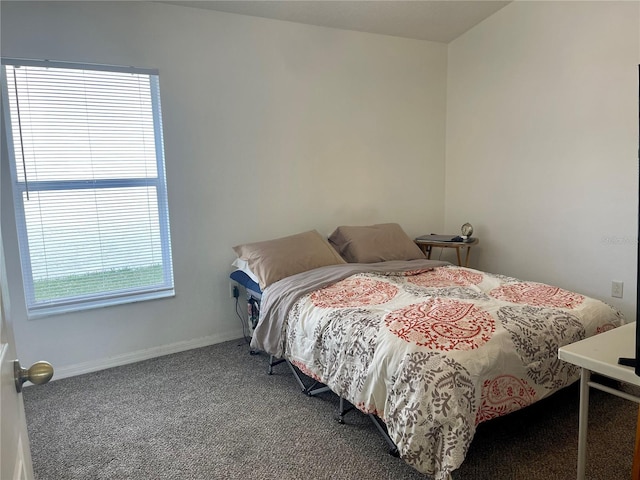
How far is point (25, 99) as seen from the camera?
2643 millimetres

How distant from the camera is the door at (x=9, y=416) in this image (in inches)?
27.5

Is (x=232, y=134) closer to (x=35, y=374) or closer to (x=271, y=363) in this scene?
(x=271, y=363)

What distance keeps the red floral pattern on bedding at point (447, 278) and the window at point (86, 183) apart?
182 centimetres

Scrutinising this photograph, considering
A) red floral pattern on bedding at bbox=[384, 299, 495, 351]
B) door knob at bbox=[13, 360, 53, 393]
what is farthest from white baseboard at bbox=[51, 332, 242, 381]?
door knob at bbox=[13, 360, 53, 393]

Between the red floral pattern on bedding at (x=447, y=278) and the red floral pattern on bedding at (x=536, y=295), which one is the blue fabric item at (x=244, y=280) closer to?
the red floral pattern on bedding at (x=447, y=278)

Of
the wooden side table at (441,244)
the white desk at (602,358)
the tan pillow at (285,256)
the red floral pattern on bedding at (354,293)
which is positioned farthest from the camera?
the wooden side table at (441,244)

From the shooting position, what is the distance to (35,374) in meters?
0.83

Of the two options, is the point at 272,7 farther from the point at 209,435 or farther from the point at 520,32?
the point at 209,435

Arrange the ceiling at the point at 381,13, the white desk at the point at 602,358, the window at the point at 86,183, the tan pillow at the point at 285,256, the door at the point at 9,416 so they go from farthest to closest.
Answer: the ceiling at the point at 381,13
the tan pillow at the point at 285,256
the window at the point at 86,183
the white desk at the point at 602,358
the door at the point at 9,416

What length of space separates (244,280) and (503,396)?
1.89 metres

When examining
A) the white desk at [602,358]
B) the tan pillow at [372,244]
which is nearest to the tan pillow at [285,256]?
the tan pillow at [372,244]

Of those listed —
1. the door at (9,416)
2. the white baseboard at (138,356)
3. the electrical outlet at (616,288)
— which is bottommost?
the white baseboard at (138,356)

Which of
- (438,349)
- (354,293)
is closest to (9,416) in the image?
(438,349)

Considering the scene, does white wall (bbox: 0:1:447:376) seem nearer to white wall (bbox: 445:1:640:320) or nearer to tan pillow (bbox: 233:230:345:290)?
tan pillow (bbox: 233:230:345:290)
